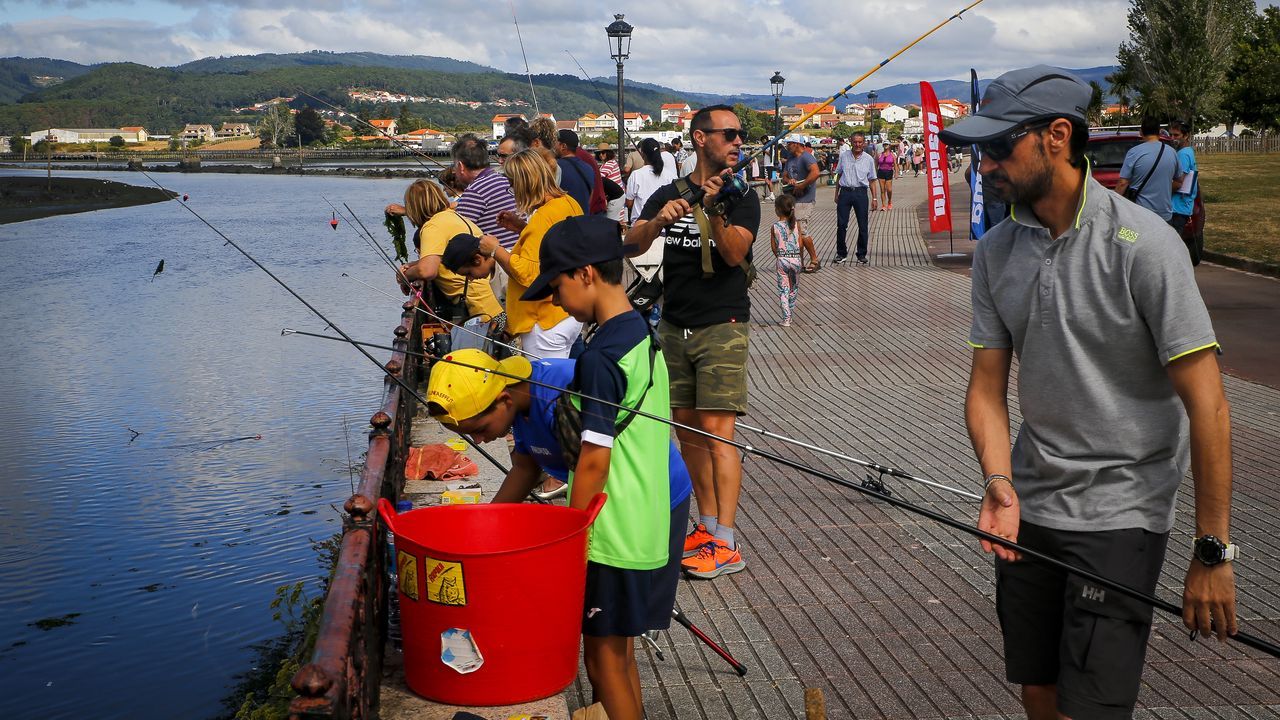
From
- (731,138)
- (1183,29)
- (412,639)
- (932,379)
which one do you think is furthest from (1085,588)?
(1183,29)

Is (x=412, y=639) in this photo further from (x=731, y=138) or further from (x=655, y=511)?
(x=731, y=138)

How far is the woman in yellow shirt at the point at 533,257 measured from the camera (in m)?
5.97

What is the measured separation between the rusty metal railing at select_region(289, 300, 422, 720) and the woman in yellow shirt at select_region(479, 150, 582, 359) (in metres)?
1.22

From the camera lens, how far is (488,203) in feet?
25.9

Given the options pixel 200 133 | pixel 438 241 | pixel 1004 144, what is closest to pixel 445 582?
pixel 1004 144

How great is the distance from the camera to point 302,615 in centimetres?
638

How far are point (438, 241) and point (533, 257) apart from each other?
1641 mm

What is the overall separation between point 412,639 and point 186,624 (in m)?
3.96

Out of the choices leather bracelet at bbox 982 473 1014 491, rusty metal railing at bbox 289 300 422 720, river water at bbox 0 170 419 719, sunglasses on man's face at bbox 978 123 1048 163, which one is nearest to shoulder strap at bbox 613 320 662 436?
rusty metal railing at bbox 289 300 422 720

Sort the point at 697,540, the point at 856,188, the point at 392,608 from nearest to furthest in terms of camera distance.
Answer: the point at 392,608 < the point at 697,540 < the point at 856,188

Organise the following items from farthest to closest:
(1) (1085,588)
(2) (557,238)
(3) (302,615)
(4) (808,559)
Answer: (3) (302,615) < (4) (808,559) < (2) (557,238) < (1) (1085,588)

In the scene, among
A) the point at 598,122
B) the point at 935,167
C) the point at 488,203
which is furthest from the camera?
the point at 598,122

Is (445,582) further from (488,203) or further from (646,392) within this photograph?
(488,203)

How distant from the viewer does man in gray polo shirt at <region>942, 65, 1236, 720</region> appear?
254 centimetres
